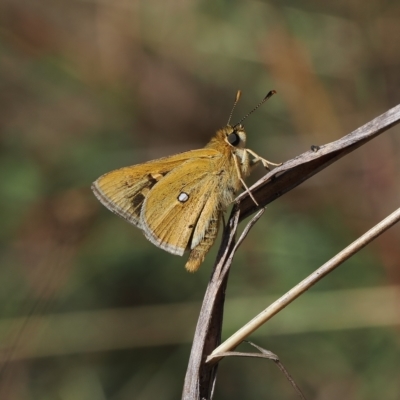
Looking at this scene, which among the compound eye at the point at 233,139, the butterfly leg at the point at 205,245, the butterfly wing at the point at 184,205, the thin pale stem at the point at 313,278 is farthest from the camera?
the compound eye at the point at 233,139

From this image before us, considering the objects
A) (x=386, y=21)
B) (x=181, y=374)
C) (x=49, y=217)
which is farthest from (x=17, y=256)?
(x=386, y=21)

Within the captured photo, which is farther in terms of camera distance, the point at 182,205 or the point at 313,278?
the point at 182,205

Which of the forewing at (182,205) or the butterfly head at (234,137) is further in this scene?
the butterfly head at (234,137)

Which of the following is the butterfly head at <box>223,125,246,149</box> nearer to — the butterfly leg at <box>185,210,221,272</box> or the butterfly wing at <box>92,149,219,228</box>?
the butterfly wing at <box>92,149,219,228</box>

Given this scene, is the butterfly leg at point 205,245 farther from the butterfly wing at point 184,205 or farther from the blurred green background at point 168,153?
the blurred green background at point 168,153

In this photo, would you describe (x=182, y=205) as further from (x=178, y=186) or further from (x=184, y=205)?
(x=178, y=186)

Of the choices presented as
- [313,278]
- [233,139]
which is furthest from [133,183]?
[313,278]

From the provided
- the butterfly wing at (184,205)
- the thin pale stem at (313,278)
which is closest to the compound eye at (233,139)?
the butterfly wing at (184,205)
